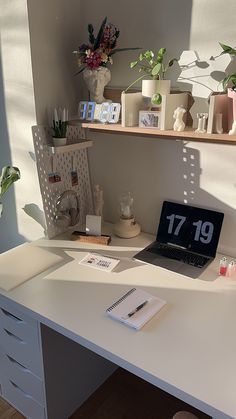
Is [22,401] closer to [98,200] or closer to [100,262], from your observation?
[100,262]

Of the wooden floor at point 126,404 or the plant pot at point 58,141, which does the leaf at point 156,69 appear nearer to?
the plant pot at point 58,141

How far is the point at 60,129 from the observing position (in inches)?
61.9

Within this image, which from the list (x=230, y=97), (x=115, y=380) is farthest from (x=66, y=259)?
(x=230, y=97)

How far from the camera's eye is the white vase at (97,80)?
4.96ft

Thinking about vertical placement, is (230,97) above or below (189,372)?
above

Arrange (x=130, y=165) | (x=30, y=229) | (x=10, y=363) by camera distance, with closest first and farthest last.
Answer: (x=10, y=363), (x=130, y=165), (x=30, y=229)

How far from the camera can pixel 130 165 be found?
1.72m

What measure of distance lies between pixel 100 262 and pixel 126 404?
2.36ft

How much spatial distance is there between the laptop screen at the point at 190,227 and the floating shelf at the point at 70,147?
46 cm

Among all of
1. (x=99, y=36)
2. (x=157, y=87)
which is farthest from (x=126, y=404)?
(x=99, y=36)

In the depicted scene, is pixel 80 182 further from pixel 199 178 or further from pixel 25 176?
pixel 199 178

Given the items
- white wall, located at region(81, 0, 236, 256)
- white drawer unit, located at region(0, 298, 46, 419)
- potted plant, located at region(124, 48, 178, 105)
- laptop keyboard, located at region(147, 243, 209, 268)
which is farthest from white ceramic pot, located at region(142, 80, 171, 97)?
white drawer unit, located at region(0, 298, 46, 419)

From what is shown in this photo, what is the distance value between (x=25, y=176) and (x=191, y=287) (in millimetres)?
1006

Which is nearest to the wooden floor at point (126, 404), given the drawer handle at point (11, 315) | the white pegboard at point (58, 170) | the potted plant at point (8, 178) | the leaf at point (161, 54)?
the drawer handle at point (11, 315)
